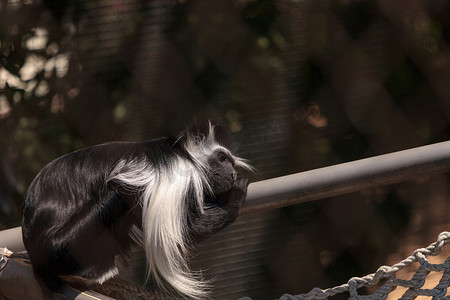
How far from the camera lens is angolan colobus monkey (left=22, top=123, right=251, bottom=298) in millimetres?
911

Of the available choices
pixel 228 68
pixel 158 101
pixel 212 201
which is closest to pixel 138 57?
pixel 158 101

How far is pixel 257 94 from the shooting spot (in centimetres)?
136

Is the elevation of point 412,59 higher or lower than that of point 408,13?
lower

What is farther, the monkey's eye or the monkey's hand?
the monkey's eye

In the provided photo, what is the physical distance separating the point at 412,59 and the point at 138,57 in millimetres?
646

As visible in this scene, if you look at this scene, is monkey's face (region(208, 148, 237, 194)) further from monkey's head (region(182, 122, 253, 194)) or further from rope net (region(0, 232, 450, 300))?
rope net (region(0, 232, 450, 300))

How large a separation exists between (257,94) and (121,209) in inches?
18.8

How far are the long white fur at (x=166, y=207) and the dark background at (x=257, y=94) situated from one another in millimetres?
239

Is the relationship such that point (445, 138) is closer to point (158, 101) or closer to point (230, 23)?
point (230, 23)

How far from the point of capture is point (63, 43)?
1196 mm

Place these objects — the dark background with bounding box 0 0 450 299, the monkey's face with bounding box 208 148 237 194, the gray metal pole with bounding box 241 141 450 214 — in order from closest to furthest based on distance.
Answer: the gray metal pole with bounding box 241 141 450 214 → the monkey's face with bounding box 208 148 237 194 → the dark background with bounding box 0 0 450 299

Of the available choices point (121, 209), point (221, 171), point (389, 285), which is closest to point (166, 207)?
point (121, 209)

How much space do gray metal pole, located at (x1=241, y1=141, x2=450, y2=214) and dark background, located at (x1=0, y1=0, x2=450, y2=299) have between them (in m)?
0.47

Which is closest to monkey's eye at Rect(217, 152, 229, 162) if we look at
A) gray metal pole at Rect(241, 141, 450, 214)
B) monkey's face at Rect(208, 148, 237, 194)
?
monkey's face at Rect(208, 148, 237, 194)
